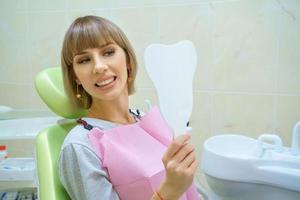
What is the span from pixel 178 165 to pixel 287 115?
2.85 ft

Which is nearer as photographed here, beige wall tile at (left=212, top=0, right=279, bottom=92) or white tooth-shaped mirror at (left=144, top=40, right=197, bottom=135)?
white tooth-shaped mirror at (left=144, top=40, right=197, bottom=135)

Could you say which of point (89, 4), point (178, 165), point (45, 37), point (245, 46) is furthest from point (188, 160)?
point (45, 37)

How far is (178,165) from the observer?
25.4 inches

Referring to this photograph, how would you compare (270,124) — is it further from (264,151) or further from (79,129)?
(79,129)

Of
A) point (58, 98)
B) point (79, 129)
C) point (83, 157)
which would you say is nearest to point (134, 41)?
point (58, 98)

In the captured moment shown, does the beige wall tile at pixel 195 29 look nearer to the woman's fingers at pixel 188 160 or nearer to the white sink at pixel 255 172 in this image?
the white sink at pixel 255 172

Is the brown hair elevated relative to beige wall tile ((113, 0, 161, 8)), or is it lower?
lower

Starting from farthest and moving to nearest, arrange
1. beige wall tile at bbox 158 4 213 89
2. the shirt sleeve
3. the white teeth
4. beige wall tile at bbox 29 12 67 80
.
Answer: beige wall tile at bbox 29 12 67 80
beige wall tile at bbox 158 4 213 89
the white teeth
the shirt sleeve

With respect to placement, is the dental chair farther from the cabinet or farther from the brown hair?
the cabinet

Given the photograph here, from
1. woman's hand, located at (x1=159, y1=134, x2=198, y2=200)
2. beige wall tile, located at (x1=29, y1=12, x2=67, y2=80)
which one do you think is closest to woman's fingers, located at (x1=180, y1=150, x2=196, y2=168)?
woman's hand, located at (x1=159, y1=134, x2=198, y2=200)

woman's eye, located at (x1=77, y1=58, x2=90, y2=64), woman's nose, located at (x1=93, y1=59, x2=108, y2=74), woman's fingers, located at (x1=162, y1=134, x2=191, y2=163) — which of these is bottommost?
woman's fingers, located at (x1=162, y1=134, x2=191, y2=163)

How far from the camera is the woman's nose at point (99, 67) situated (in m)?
0.84

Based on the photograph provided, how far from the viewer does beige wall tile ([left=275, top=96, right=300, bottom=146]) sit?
1.29m

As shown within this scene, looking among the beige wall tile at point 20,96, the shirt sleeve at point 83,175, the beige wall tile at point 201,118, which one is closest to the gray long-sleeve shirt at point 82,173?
the shirt sleeve at point 83,175
